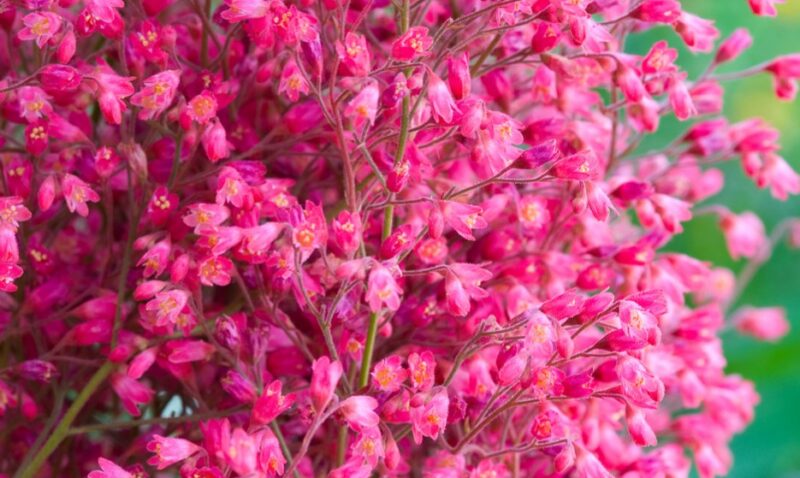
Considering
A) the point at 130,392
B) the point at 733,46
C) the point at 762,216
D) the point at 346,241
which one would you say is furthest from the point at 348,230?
the point at 762,216

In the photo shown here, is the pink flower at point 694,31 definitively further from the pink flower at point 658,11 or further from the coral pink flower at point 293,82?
the coral pink flower at point 293,82

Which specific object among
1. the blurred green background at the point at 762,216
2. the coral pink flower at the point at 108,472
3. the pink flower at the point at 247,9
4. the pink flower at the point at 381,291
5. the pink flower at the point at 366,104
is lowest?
the blurred green background at the point at 762,216

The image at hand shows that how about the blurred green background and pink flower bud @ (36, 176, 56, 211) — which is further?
the blurred green background

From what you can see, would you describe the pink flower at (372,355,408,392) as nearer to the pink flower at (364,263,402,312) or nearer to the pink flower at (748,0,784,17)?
the pink flower at (364,263,402,312)

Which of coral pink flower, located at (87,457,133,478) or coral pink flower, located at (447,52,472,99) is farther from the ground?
coral pink flower, located at (447,52,472,99)

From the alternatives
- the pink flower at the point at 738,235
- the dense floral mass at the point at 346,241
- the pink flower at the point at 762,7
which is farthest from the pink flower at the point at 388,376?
the pink flower at the point at 738,235

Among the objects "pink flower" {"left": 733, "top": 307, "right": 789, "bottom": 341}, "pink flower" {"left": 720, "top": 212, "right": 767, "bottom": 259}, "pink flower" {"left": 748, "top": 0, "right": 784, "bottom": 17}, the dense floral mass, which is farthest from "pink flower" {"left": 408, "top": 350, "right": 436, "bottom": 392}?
"pink flower" {"left": 733, "top": 307, "right": 789, "bottom": 341}

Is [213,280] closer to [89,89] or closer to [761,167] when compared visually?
[89,89]
